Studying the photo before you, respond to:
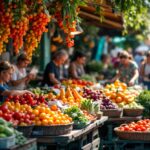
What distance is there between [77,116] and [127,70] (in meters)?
6.43

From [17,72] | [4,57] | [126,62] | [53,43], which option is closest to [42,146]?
[17,72]

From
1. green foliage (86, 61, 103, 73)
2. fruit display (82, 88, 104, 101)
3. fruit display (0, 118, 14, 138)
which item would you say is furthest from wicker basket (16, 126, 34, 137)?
green foliage (86, 61, 103, 73)

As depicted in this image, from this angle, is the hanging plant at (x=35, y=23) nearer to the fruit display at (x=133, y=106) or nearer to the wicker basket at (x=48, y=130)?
the wicker basket at (x=48, y=130)

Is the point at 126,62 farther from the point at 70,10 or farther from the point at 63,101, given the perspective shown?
the point at 70,10

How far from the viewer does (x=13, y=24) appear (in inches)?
336

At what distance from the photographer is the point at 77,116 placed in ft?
28.6

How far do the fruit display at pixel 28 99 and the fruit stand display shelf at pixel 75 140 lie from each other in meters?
0.90

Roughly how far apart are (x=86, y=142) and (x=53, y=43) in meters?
12.4

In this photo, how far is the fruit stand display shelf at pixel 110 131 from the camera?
34.2 feet

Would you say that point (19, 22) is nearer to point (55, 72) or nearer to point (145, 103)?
point (145, 103)

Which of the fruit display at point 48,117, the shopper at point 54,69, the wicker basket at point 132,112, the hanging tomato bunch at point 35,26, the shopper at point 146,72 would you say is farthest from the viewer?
the shopper at point 146,72

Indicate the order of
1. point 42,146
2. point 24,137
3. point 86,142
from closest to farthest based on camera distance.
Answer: point 24,137, point 42,146, point 86,142

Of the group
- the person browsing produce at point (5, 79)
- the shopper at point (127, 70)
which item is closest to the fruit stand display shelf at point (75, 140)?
the person browsing produce at point (5, 79)

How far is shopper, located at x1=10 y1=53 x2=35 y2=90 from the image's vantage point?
39.9 feet
